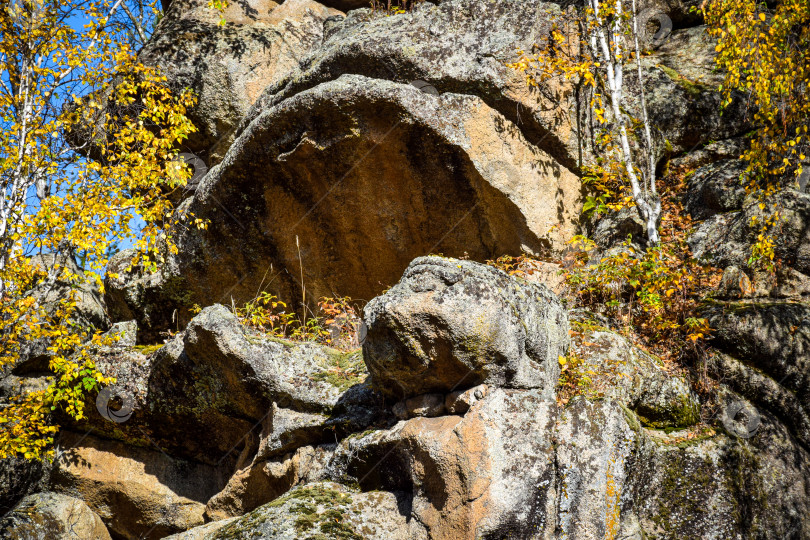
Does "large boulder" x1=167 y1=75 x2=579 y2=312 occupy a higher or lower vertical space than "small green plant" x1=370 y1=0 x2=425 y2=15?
lower

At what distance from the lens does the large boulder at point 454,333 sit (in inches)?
210

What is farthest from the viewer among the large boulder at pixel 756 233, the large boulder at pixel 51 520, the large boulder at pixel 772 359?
the large boulder at pixel 756 233

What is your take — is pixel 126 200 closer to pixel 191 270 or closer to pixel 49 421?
pixel 191 270

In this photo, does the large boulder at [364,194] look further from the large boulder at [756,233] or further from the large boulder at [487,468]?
the large boulder at [487,468]

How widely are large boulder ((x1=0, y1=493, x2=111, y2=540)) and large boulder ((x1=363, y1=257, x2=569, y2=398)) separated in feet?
15.8

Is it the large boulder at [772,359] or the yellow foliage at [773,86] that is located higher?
the yellow foliage at [773,86]

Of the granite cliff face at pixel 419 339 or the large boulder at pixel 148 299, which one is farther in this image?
the large boulder at pixel 148 299

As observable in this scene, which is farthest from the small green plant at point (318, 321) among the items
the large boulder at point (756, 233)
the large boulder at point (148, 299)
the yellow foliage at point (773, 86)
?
the yellow foliage at point (773, 86)

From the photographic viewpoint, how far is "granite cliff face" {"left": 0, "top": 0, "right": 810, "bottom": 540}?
17.6 ft

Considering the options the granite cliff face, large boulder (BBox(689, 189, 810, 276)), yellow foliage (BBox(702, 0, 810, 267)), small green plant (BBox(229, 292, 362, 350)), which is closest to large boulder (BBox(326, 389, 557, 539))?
the granite cliff face

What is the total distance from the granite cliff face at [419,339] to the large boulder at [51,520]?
0.03 m

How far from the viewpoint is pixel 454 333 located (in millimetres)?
5316

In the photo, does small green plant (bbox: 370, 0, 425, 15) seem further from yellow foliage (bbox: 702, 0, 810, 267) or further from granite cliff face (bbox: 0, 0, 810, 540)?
yellow foliage (bbox: 702, 0, 810, 267)

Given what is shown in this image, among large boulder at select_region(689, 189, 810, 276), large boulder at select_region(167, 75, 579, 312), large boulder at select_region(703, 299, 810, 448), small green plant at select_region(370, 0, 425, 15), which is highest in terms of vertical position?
small green plant at select_region(370, 0, 425, 15)
